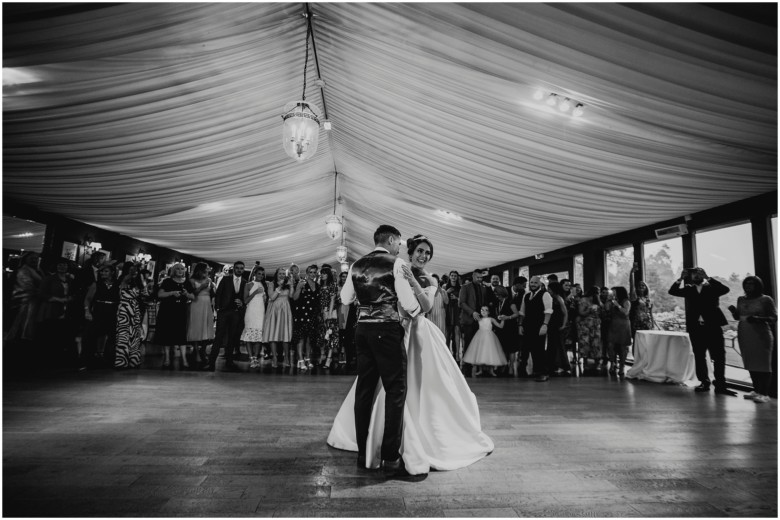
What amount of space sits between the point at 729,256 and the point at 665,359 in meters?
2.19

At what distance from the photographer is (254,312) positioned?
5.64 meters

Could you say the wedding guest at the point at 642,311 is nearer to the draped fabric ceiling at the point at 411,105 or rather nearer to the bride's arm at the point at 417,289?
the draped fabric ceiling at the point at 411,105

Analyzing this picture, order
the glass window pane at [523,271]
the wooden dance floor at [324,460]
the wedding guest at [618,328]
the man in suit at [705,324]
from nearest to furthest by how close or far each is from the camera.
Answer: the wooden dance floor at [324,460]
the man in suit at [705,324]
the wedding guest at [618,328]
the glass window pane at [523,271]

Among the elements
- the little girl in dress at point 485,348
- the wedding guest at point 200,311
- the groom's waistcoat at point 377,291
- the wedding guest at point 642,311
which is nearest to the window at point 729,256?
the wedding guest at point 642,311

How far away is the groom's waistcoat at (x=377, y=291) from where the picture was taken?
86.2 inches

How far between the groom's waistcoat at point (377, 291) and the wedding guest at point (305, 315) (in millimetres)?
3435

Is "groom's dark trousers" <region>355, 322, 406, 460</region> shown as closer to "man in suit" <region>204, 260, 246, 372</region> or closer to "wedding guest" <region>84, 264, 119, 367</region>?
"man in suit" <region>204, 260, 246, 372</region>

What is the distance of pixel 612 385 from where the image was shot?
4.89 metres

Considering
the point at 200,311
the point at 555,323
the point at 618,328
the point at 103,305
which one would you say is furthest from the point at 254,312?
the point at 618,328

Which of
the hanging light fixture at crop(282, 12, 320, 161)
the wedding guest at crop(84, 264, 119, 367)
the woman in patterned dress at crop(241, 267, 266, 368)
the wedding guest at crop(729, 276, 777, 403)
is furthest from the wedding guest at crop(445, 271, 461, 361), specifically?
the wedding guest at crop(84, 264, 119, 367)

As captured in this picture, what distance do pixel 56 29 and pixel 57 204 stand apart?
17.0ft

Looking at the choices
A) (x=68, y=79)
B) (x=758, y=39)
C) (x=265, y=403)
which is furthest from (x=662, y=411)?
(x=68, y=79)

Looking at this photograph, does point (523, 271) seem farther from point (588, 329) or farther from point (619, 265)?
point (588, 329)

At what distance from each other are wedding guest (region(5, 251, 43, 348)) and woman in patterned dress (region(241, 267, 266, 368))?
2745 millimetres
